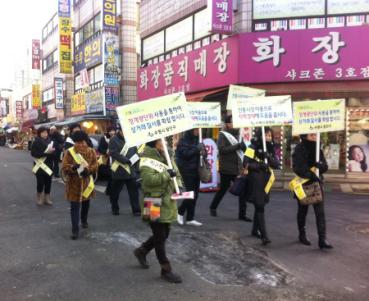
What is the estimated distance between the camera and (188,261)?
17.6 feet

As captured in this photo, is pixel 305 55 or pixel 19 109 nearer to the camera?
pixel 305 55

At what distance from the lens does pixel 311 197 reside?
6.03 meters

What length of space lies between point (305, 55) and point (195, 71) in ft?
13.8

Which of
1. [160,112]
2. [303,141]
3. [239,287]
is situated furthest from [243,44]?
[239,287]

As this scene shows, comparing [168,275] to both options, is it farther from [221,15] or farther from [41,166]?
[221,15]

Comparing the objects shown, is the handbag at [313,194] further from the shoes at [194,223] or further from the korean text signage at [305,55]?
the korean text signage at [305,55]

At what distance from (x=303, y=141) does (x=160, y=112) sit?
8.11 ft

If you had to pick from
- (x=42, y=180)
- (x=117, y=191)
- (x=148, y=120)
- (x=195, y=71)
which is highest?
(x=195, y=71)

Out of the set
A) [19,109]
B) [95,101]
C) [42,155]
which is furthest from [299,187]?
[19,109]

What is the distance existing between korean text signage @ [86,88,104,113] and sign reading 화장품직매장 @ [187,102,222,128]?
54.3ft

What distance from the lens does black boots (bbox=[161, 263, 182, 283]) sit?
462 centimetres

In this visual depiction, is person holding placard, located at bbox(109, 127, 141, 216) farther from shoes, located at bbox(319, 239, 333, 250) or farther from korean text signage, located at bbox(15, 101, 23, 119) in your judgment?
korean text signage, located at bbox(15, 101, 23, 119)

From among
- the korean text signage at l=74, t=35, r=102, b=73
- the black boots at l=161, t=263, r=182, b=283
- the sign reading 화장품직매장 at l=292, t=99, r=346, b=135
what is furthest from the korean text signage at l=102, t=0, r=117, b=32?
the black boots at l=161, t=263, r=182, b=283

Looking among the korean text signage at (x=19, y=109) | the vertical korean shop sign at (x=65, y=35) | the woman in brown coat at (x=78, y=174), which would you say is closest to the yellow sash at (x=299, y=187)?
the woman in brown coat at (x=78, y=174)
